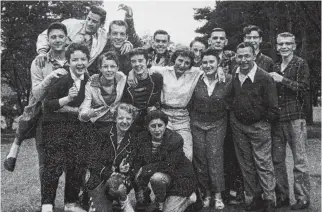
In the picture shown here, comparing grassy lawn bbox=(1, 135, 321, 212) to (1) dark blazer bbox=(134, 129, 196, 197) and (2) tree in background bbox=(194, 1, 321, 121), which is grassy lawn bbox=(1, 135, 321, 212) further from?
→ (2) tree in background bbox=(194, 1, 321, 121)

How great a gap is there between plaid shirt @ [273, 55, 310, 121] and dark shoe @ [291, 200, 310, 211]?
3.50 feet

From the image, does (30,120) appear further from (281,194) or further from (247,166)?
(281,194)

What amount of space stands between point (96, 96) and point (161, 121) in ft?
2.89

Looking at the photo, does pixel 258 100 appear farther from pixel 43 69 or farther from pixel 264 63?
pixel 43 69

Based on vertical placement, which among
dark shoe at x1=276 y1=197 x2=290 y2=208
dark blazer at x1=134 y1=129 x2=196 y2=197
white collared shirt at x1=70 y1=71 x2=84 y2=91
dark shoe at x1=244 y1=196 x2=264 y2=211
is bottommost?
dark shoe at x1=276 y1=197 x2=290 y2=208

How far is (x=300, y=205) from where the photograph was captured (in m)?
5.58

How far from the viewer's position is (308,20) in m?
16.2

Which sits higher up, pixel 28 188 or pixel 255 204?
pixel 255 204

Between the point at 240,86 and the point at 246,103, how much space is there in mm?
239

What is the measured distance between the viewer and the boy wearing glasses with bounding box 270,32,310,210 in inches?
227

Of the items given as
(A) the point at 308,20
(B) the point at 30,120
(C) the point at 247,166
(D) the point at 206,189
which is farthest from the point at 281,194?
(A) the point at 308,20

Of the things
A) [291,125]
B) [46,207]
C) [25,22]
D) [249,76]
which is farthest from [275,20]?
[46,207]

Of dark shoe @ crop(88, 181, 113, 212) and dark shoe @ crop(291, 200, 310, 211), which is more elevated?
dark shoe @ crop(88, 181, 113, 212)

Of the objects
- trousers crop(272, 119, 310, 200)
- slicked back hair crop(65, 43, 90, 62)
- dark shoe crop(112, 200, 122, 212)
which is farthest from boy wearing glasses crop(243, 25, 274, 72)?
dark shoe crop(112, 200, 122, 212)
